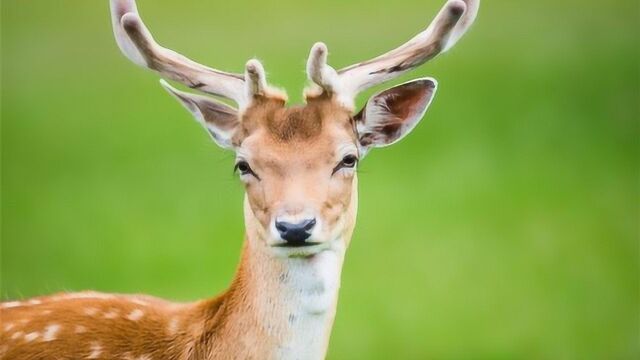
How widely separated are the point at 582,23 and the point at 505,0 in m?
1.27

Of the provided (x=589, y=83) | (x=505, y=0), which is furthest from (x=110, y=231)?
(x=505, y=0)

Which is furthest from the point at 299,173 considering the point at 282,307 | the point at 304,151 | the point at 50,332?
the point at 50,332

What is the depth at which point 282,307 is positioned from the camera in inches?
275

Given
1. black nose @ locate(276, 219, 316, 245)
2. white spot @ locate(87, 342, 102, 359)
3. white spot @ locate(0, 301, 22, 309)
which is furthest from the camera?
white spot @ locate(0, 301, 22, 309)

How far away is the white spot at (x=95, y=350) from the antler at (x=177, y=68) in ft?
3.67

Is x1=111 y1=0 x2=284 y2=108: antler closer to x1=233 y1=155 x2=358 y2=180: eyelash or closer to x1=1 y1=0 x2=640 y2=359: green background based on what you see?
x1=233 y1=155 x2=358 y2=180: eyelash

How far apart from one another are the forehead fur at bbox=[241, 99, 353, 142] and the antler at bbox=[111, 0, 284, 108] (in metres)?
0.06

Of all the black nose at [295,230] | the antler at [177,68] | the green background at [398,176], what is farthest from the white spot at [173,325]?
the green background at [398,176]

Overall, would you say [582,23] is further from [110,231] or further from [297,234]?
[297,234]

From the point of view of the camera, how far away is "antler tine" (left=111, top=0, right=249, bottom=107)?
23.8 ft

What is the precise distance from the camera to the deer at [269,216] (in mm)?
6934

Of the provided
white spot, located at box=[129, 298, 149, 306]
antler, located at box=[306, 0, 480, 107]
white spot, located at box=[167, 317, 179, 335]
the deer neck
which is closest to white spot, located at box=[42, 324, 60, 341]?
white spot, located at box=[129, 298, 149, 306]

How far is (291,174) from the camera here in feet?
22.8

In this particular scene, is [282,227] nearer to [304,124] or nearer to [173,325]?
[304,124]
